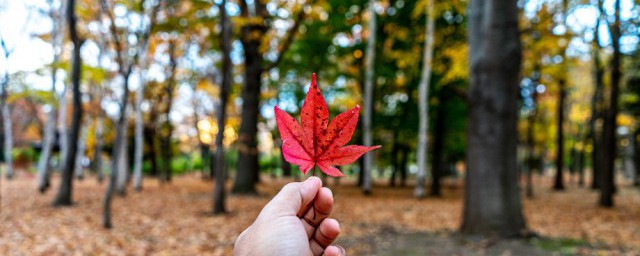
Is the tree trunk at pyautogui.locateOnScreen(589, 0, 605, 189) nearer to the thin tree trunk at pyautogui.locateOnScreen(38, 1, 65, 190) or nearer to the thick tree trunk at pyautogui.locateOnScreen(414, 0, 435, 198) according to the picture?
the thick tree trunk at pyautogui.locateOnScreen(414, 0, 435, 198)

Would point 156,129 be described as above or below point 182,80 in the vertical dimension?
below

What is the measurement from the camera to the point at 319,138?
3.47 feet

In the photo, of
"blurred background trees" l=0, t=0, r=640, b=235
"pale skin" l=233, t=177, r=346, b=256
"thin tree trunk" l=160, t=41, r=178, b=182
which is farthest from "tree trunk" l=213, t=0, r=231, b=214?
"thin tree trunk" l=160, t=41, r=178, b=182

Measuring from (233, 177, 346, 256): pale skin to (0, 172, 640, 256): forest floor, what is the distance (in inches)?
198

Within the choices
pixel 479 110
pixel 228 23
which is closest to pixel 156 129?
pixel 228 23

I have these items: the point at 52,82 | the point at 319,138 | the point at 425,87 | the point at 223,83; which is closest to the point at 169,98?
the point at 52,82

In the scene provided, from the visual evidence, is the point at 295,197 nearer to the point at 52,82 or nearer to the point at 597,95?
the point at 52,82

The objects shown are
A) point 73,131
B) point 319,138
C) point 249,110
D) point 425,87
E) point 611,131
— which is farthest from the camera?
point 425,87

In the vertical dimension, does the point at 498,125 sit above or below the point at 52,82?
below

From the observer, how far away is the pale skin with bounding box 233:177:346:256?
116 cm

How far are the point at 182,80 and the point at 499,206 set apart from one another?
15293mm

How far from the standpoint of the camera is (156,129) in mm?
22156

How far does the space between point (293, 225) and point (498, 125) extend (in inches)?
229

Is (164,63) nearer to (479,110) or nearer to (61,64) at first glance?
(61,64)
